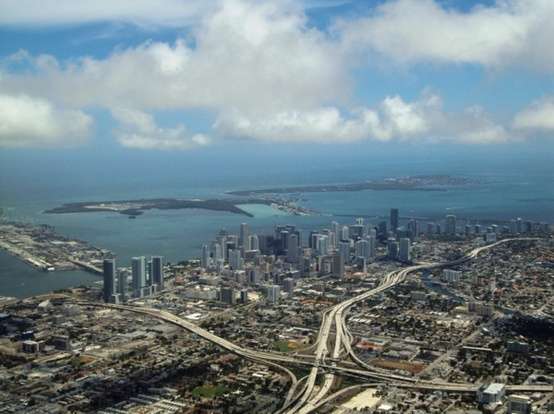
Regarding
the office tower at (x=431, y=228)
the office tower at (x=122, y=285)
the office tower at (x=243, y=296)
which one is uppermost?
the office tower at (x=431, y=228)

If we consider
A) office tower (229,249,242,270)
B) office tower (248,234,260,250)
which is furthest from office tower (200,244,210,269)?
office tower (248,234,260,250)

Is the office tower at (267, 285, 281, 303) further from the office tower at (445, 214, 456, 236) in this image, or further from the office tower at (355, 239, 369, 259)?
the office tower at (445, 214, 456, 236)

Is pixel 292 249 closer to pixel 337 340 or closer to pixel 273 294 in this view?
pixel 273 294

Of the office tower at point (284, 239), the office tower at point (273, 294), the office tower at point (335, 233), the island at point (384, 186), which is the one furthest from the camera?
the island at point (384, 186)

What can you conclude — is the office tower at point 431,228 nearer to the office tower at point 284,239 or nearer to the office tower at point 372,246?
the office tower at point 372,246

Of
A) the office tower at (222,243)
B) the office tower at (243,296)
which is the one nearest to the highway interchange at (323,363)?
the office tower at (243,296)

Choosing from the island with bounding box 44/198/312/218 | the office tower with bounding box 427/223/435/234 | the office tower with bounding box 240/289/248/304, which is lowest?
the office tower with bounding box 240/289/248/304

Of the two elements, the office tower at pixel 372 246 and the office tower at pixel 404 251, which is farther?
the office tower at pixel 372 246

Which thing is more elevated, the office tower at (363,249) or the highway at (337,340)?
the office tower at (363,249)
